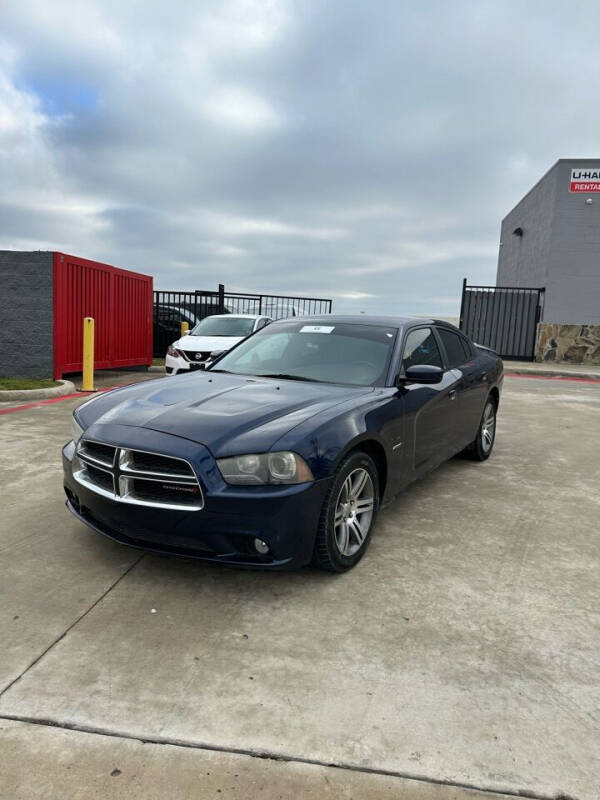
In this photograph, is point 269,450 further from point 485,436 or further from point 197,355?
point 197,355

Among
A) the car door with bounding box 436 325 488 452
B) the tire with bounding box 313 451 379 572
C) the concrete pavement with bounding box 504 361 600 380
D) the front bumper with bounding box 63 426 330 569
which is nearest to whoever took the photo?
the front bumper with bounding box 63 426 330 569

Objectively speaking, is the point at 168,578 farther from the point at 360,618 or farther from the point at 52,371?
the point at 52,371

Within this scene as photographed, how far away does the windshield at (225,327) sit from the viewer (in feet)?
41.4

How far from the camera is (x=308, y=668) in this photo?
2510 mm

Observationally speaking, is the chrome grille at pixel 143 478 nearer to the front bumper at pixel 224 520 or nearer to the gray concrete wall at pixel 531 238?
the front bumper at pixel 224 520

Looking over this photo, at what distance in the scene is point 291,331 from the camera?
4.80 meters

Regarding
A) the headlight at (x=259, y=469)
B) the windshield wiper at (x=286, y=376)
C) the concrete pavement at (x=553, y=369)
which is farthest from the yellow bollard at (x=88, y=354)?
the concrete pavement at (x=553, y=369)

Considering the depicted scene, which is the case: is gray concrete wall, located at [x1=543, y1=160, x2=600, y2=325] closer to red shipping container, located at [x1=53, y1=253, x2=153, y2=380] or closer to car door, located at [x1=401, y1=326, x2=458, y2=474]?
red shipping container, located at [x1=53, y1=253, x2=153, y2=380]

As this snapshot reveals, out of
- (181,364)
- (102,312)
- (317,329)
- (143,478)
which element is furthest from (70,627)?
(102,312)

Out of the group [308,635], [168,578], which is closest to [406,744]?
[308,635]

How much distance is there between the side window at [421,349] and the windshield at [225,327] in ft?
25.7

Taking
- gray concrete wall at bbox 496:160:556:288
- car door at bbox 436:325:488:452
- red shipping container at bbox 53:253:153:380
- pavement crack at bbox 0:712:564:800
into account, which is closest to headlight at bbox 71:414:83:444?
pavement crack at bbox 0:712:564:800

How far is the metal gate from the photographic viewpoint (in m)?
21.6

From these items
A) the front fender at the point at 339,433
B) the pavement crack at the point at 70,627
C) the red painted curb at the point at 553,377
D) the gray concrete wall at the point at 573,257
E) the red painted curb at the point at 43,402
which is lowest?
the red painted curb at the point at 43,402
